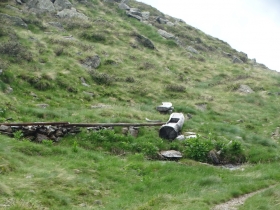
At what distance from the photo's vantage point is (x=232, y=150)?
1784 centimetres

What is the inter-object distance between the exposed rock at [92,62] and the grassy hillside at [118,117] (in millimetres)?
521

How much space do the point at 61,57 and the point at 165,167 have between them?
1837 cm

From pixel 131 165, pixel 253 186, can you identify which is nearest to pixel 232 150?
pixel 253 186

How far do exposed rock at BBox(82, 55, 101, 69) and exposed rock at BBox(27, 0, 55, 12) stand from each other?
17.4 m

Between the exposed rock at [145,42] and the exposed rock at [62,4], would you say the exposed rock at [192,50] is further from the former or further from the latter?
the exposed rock at [62,4]

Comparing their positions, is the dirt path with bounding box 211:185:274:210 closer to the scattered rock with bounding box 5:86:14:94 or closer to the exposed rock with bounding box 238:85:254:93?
the scattered rock with bounding box 5:86:14:94

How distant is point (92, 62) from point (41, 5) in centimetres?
2068

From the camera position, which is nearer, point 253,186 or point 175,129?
point 253,186

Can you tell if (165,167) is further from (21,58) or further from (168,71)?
(168,71)

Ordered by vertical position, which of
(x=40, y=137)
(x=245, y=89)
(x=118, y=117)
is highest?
(x=245, y=89)

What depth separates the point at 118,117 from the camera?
64.2 ft

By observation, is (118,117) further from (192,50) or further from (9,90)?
(192,50)

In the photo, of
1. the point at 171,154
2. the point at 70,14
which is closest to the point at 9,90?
the point at 171,154

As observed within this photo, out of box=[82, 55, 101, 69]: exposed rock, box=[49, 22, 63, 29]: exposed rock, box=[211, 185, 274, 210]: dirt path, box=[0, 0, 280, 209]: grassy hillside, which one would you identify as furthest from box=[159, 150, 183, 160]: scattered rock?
box=[49, 22, 63, 29]: exposed rock
